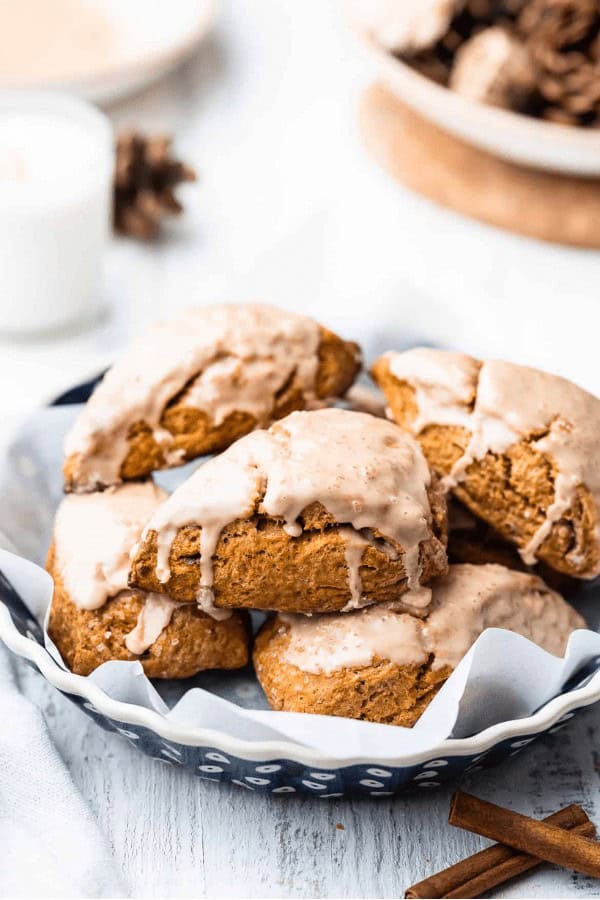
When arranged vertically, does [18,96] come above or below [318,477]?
below

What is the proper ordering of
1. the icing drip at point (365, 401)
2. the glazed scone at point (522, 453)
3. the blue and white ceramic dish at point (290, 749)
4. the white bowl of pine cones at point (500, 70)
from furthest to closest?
the white bowl of pine cones at point (500, 70), the icing drip at point (365, 401), the glazed scone at point (522, 453), the blue and white ceramic dish at point (290, 749)

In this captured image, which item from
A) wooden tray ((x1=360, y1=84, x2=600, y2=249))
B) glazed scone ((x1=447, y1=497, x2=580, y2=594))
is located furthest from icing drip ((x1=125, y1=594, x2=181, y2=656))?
wooden tray ((x1=360, y1=84, x2=600, y2=249))

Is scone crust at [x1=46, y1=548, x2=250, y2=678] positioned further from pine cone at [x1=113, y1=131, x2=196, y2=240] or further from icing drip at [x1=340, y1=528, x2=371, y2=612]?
pine cone at [x1=113, y1=131, x2=196, y2=240]

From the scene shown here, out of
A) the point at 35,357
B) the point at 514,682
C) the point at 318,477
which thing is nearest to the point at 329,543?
the point at 318,477

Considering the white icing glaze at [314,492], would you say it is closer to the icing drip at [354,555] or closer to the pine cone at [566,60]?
the icing drip at [354,555]

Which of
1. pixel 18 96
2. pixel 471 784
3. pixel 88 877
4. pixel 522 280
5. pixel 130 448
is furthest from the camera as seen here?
pixel 522 280

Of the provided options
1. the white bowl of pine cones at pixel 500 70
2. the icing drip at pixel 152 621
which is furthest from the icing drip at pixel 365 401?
the white bowl of pine cones at pixel 500 70

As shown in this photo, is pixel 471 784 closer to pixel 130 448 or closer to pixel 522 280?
pixel 130 448
